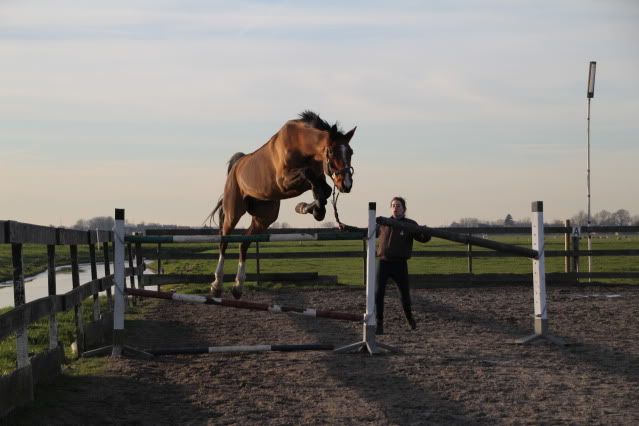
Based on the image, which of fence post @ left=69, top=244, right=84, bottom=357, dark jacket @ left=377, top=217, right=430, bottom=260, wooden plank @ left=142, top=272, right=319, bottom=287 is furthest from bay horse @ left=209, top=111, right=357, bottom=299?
wooden plank @ left=142, top=272, right=319, bottom=287

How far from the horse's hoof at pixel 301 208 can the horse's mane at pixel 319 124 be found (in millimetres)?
798

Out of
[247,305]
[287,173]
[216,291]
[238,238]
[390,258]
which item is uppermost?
[287,173]

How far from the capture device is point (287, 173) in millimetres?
8773

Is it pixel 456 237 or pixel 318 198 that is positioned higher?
pixel 318 198

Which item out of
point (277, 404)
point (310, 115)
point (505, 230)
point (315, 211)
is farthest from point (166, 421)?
point (505, 230)

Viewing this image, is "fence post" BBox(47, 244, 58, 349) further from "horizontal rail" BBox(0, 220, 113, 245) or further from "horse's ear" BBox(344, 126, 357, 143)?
"horse's ear" BBox(344, 126, 357, 143)

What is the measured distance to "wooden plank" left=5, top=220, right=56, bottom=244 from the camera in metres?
5.30

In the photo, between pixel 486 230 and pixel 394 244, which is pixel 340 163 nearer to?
pixel 394 244

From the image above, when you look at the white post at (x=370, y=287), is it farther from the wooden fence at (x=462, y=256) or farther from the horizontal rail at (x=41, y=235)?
the wooden fence at (x=462, y=256)

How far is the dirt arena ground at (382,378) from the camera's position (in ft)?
16.9

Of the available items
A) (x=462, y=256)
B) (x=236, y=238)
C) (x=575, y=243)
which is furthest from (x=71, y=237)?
(x=575, y=243)

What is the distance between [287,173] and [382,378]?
121 inches

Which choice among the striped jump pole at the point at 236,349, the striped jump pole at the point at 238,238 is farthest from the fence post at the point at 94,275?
the striped jump pole at the point at 236,349

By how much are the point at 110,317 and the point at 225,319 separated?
1.82 metres
